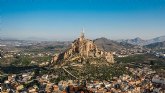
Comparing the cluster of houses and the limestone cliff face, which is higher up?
the limestone cliff face

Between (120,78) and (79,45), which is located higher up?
(79,45)

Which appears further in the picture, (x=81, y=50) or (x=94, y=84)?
(x=81, y=50)

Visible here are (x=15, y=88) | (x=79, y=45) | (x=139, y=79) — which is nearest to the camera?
(x=15, y=88)

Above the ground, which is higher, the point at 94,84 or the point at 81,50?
the point at 81,50

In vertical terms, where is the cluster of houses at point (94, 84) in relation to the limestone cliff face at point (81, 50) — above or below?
below

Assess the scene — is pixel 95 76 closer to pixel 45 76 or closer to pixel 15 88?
pixel 45 76

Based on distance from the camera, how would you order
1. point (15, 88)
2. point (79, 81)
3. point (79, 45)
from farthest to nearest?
point (79, 45)
point (79, 81)
point (15, 88)

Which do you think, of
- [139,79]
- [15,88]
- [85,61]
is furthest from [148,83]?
[15,88]

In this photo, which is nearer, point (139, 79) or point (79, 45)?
point (139, 79)

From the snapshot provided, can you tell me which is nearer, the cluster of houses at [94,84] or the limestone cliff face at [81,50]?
the cluster of houses at [94,84]

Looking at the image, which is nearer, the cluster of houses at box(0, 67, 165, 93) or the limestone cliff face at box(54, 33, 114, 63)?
the cluster of houses at box(0, 67, 165, 93)
